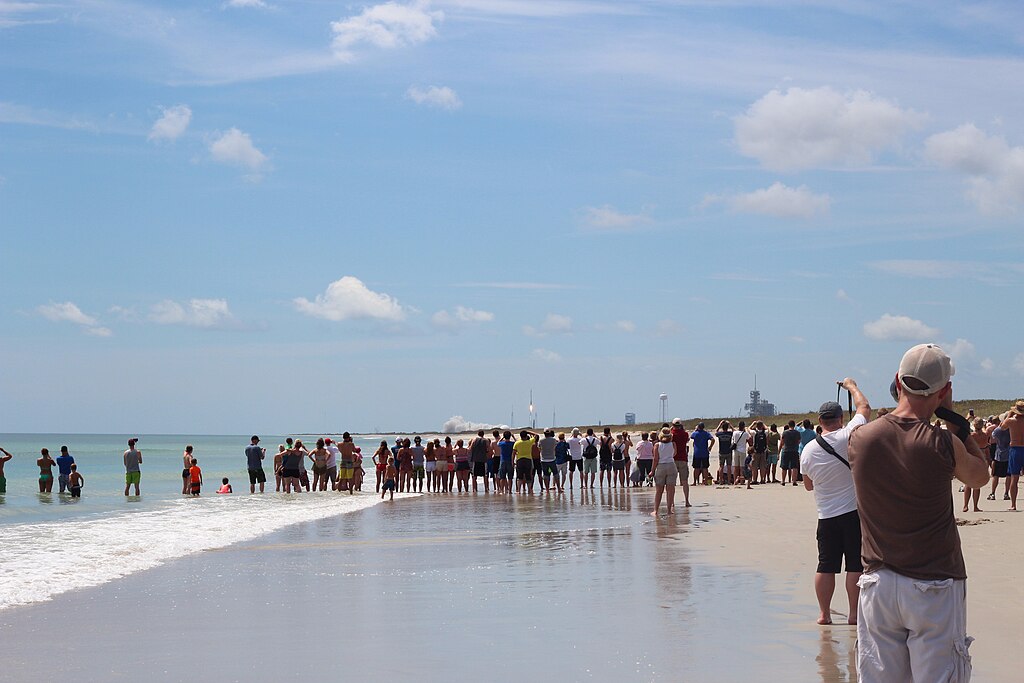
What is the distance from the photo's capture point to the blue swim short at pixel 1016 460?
53.2 ft

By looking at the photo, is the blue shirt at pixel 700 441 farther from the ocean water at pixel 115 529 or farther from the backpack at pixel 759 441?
the ocean water at pixel 115 529

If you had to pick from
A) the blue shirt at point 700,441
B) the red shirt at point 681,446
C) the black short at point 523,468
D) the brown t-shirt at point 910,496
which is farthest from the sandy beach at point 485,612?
the black short at point 523,468

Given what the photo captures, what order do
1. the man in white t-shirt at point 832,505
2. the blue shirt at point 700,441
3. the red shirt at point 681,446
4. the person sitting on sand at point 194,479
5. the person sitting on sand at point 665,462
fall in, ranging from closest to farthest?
the man in white t-shirt at point 832,505 → the person sitting on sand at point 665,462 → the red shirt at point 681,446 → the blue shirt at point 700,441 → the person sitting on sand at point 194,479

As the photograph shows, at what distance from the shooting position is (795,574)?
10.5 meters

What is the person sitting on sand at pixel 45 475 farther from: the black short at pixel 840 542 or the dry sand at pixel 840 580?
the black short at pixel 840 542

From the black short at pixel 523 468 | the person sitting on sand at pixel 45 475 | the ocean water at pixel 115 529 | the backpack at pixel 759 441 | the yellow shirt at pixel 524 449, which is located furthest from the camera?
the person sitting on sand at pixel 45 475

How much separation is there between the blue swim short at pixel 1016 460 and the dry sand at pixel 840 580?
0.62m

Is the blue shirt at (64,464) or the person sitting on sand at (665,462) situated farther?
the blue shirt at (64,464)

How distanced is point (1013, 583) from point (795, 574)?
1963mm

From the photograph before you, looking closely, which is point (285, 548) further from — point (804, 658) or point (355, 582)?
point (804, 658)

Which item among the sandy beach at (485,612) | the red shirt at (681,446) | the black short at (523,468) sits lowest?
the sandy beach at (485,612)

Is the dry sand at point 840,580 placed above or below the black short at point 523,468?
below

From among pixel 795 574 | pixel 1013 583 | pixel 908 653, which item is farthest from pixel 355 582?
pixel 908 653

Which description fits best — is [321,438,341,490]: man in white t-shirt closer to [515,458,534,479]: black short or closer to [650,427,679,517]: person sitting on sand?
[515,458,534,479]: black short
